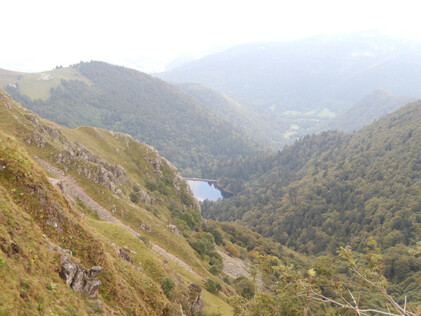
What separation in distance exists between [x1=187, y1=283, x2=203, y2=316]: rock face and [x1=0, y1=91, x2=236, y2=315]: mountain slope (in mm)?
157

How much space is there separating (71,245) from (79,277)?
3.36 metres

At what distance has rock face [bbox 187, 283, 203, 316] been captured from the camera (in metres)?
34.8

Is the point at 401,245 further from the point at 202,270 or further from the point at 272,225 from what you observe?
the point at 202,270

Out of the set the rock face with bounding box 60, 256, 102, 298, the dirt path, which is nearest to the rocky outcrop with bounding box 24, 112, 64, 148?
the dirt path

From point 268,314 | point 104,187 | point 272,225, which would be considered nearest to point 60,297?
point 268,314

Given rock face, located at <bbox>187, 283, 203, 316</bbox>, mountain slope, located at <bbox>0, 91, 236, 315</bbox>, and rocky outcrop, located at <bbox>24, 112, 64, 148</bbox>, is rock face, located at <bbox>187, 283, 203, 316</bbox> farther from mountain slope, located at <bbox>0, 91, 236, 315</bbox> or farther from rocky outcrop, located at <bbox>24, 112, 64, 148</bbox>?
rocky outcrop, located at <bbox>24, 112, 64, 148</bbox>

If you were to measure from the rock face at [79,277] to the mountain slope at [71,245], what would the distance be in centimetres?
7

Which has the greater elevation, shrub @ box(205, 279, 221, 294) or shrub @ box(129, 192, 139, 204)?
shrub @ box(129, 192, 139, 204)

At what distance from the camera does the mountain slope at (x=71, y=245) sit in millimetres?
17750

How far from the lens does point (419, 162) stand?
644 feet

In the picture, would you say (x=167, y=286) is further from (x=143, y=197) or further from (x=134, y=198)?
(x=143, y=197)

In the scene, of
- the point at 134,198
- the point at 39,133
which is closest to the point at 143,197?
the point at 134,198

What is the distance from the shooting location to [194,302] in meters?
35.5

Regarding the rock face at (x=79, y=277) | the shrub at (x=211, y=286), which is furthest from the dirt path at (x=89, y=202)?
the rock face at (x=79, y=277)
